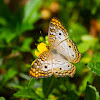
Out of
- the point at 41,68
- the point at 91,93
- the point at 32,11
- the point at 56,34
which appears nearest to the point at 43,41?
the point at 56,34

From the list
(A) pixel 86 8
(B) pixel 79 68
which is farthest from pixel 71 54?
(A) pixel 86 8

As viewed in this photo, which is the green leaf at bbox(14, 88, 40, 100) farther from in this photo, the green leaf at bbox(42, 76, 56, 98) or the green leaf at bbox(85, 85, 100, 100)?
the green leaf at bbox(85, 85, 100, 100)

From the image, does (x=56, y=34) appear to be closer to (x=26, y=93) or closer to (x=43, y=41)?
(x=43, y=41)

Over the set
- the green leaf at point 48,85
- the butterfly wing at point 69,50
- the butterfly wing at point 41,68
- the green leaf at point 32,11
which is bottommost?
the green leaf at point 48,85

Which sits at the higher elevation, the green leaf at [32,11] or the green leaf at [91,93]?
the green leaf at [32,11]

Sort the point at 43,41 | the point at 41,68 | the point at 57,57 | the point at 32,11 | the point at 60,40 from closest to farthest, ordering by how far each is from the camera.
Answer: the point at 41,68 < the point at 57,57 < the point at 60,40 < the point at 43,41 < the point at 32,11

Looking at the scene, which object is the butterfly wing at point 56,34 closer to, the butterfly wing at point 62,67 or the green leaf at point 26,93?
the butterfly wing at point 62,67

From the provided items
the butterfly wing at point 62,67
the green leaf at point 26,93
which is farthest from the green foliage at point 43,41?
the butterfly wing at point 62,67

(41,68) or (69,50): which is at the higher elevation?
(69,50)

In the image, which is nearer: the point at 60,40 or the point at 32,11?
the point at 60,40
